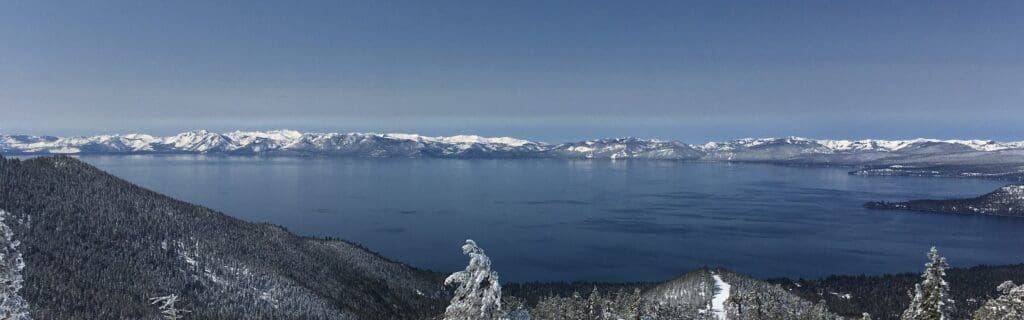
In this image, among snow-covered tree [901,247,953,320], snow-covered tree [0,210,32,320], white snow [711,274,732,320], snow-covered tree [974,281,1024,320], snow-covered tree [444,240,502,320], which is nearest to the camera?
snow-covered tree [444,240,502,320]

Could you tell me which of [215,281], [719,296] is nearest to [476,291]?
[719,296]

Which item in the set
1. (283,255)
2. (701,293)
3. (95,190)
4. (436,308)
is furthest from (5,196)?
(701,293)

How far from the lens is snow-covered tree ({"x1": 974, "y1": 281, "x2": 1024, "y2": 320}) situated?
25344 millimetres

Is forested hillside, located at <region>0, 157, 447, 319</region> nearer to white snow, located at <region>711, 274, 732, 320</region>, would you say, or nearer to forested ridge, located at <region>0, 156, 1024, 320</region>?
forested ridge, located at <region>0, 156, 1024, 320</region>

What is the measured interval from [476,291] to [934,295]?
76.0 feet

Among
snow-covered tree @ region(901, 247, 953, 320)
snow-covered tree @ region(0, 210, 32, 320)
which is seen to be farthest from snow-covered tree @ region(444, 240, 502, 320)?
snow-covered tree @ region(901, 247, 953, 320)

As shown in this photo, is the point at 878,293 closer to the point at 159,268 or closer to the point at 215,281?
the point at 215,281

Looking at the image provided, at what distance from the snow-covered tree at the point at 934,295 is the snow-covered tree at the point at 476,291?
21.1m

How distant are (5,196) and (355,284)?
10729cm

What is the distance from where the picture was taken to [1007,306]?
86.4ft

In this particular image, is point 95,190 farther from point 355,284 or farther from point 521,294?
point 521,294

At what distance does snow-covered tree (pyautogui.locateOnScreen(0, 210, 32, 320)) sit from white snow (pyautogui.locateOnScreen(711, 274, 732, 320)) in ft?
444

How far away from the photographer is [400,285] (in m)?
190

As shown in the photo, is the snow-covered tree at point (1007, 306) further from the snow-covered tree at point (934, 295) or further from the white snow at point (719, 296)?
the white snow at point (719, 296)
